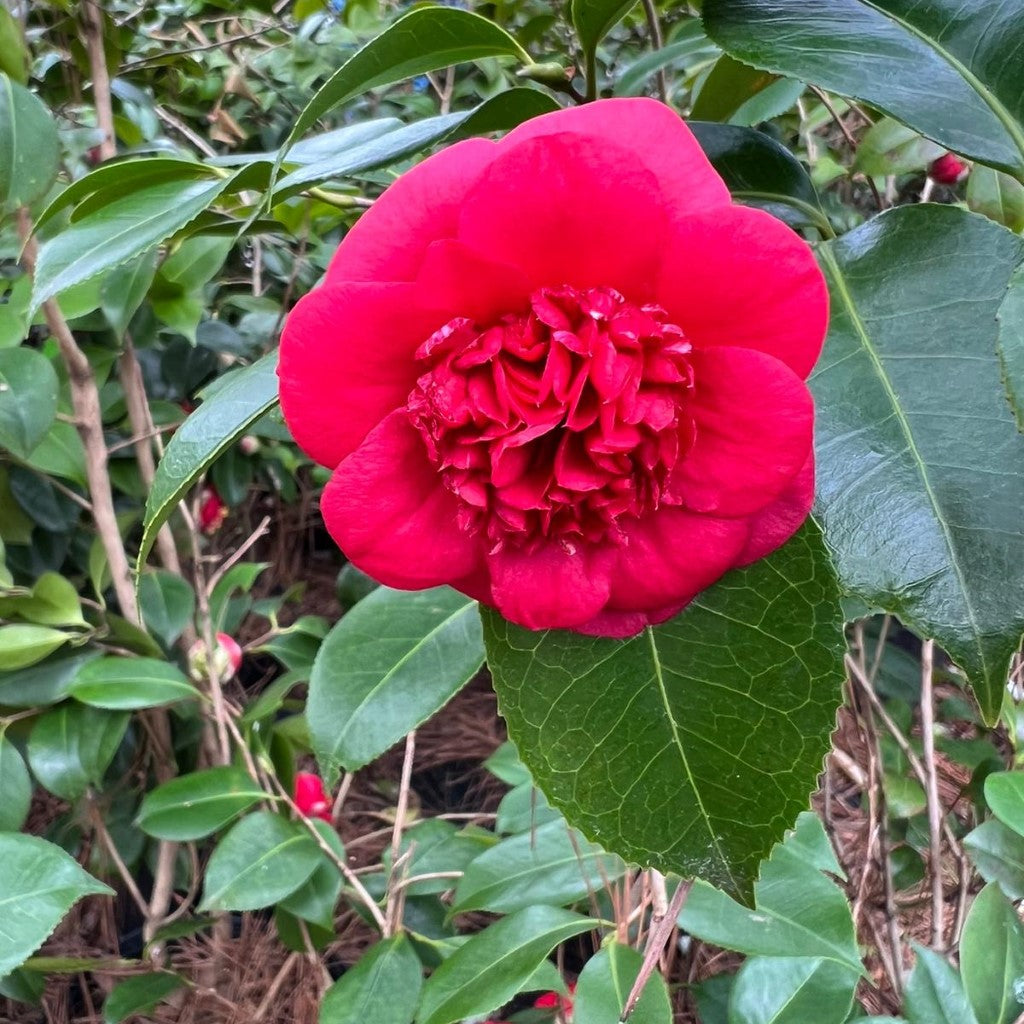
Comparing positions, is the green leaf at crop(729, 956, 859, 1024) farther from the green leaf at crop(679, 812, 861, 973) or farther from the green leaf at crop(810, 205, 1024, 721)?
the green leaf at crop(810, 205, 1024, 721)

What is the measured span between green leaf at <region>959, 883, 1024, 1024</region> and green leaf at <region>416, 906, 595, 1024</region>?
0.29 m

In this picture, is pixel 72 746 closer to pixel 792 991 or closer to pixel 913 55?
pixel 792 991

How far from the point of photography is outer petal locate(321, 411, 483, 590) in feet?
1.12

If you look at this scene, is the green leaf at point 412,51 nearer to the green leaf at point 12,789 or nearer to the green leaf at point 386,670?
the green leaf at point 386,670

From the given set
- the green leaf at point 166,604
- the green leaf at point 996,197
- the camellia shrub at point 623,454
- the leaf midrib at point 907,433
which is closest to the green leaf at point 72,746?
the camellia shrub at point 623,454

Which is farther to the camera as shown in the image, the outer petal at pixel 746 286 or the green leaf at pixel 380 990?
the green leaf at pixel 380 990

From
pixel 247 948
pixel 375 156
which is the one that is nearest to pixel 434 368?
pixel 375 156

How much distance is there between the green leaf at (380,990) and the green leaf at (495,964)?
0.43 feet

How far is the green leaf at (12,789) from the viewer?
857 mm

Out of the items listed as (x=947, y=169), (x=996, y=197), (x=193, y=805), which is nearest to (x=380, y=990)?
(x=193, y=805)

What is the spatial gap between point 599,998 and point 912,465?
1.39ft

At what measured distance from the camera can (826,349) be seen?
1.31ft

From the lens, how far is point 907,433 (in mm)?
364

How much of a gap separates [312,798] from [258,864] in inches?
10.4
